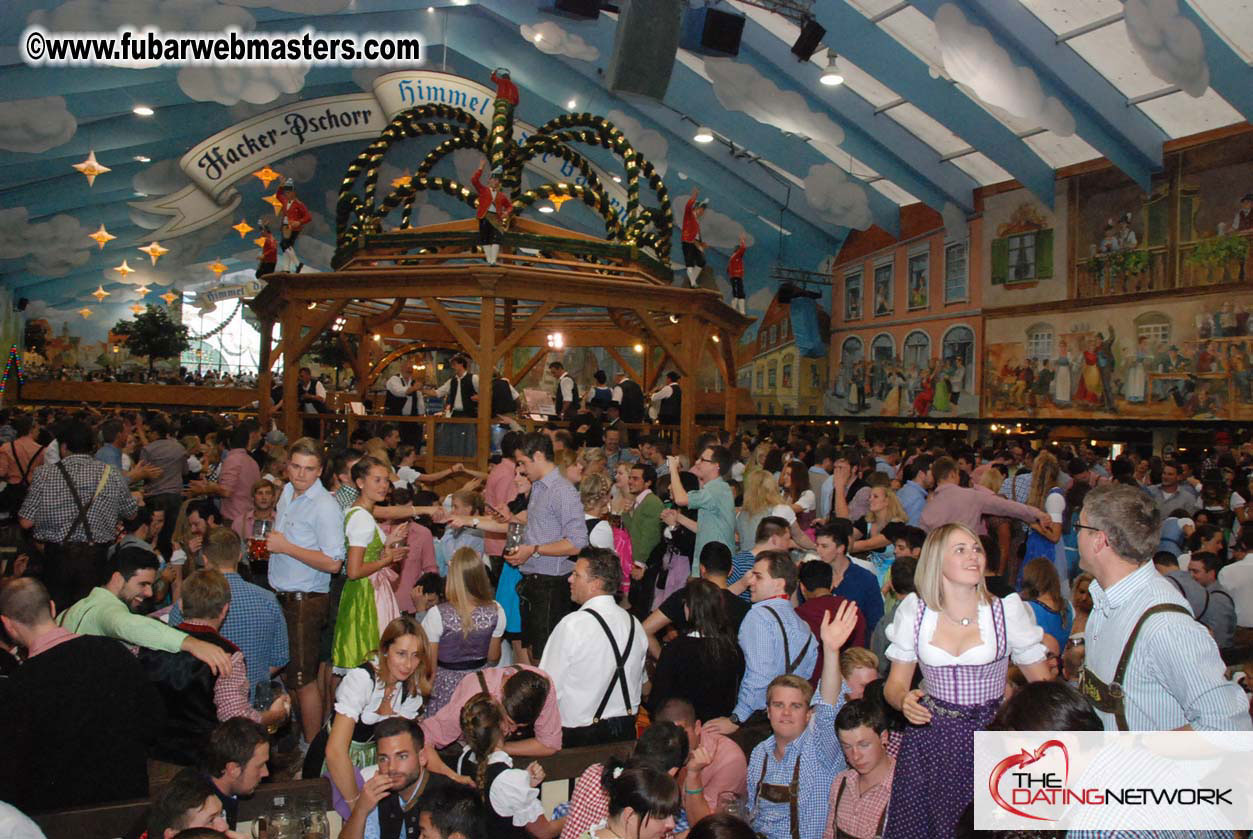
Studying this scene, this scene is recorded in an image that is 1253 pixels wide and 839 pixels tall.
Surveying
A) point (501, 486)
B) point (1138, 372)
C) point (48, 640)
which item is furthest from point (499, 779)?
point (1138, 372)

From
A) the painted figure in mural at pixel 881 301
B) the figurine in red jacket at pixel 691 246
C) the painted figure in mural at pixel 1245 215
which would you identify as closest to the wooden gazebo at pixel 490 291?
the figurine in red jacket at pixel 691 246

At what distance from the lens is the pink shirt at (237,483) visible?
8289mm

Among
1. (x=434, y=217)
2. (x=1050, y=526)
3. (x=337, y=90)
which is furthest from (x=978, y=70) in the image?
(x=434, y=217)

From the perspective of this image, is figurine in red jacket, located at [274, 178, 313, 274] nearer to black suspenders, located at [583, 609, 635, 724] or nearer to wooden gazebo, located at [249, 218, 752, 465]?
wooden gazebo, located at [249, 218, 752, 465]

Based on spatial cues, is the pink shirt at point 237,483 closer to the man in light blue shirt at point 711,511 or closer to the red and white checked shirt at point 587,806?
the man in light blue shirt at point 711,511

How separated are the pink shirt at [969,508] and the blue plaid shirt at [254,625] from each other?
14.5 feet

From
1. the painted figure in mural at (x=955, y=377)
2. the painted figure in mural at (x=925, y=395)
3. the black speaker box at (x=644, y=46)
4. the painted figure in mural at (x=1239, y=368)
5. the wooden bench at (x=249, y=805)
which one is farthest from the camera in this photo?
the painted figure in mural at (x=925, y=395)

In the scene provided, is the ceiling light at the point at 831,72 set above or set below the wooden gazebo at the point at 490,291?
above

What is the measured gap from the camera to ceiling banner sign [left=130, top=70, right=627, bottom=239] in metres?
19.8

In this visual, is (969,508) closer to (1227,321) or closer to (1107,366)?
(1227,321)

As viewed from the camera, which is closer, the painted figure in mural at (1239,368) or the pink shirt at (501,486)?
the pink shirt at (501,486)

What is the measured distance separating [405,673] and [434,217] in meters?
27.4

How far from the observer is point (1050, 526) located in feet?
Answer: 22.6

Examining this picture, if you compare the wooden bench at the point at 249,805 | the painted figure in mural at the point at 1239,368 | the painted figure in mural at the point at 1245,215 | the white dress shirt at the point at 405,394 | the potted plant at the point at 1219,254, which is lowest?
the wooden bench at the point at 249,805
